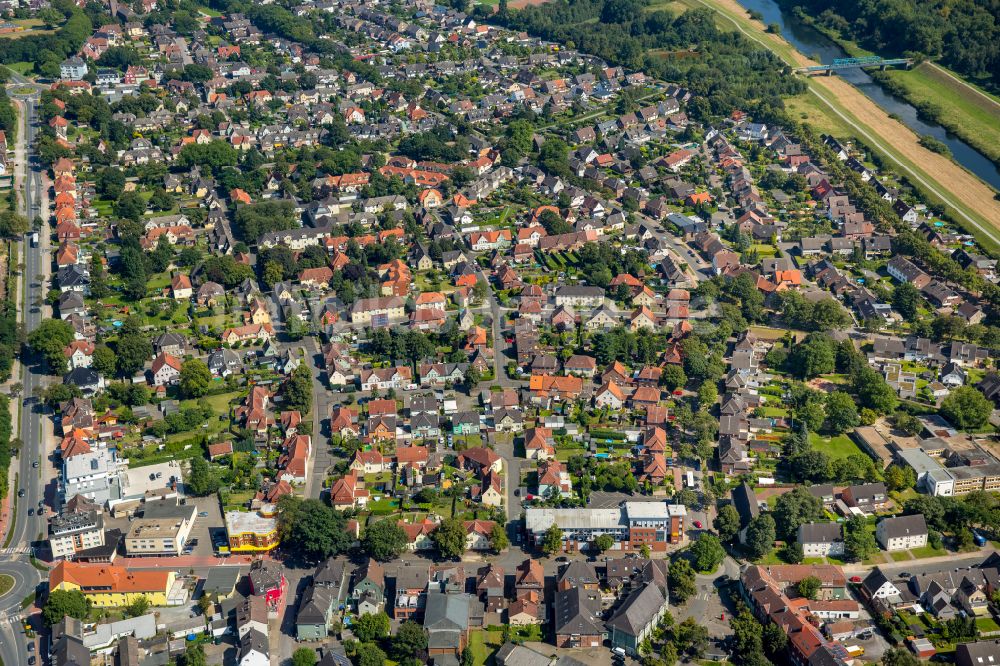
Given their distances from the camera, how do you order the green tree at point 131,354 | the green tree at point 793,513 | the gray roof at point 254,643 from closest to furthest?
the gray roof at point 254,643 → the green tree at point 793,513 → the green tree at point 131,354

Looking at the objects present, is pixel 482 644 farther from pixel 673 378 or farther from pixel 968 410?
pixel 968 410

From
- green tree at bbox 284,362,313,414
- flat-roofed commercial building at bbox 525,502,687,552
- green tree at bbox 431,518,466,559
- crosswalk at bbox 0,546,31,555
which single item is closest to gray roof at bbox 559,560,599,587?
flat-roofed commercial building at bbox 525,502,687,552

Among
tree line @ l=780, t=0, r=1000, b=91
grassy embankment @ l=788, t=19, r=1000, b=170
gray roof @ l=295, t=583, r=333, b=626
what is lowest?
gray roof @ l=295, t=583, r=333, b=626

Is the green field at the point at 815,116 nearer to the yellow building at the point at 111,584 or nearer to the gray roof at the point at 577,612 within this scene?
the gray roof at the point at 577,612

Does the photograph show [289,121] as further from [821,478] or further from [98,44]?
[821,478]

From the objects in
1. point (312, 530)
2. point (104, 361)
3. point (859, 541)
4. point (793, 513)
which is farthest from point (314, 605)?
point (104, 361)

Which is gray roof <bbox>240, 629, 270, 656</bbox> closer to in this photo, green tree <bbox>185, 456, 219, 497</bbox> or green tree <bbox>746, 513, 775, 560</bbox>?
green tree <bbox>185, 456, 219, 497</bbox>

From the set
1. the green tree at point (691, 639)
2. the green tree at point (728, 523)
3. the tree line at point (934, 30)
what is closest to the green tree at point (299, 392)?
the green tree at point (728, 523)
